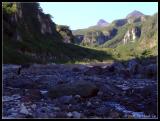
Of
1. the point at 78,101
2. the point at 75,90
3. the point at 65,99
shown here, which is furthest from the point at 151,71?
the point at 65,99

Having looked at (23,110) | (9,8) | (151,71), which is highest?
(9,8)

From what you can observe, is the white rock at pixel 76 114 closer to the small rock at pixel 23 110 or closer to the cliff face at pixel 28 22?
the small rock at pixel 23 110

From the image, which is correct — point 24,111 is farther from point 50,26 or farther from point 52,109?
point 50,26

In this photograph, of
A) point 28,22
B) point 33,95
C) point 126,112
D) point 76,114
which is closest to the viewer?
point 76,114

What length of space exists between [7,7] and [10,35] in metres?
10.6

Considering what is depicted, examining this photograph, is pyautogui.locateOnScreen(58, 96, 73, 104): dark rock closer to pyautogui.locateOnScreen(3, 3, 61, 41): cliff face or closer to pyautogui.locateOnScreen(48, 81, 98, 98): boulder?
pyautogui.locateOnScreen(48, 81, 98, 98): boulder

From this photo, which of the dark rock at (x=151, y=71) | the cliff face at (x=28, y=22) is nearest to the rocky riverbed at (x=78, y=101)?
the dark rock at (x=151, y=71)

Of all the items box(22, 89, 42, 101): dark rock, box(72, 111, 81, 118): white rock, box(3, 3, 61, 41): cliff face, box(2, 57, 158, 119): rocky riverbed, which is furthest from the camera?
box(3, 3, 61, 41): cliff face

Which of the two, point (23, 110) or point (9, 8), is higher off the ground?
point (9, 8)

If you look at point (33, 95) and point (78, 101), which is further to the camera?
point (33, 95)

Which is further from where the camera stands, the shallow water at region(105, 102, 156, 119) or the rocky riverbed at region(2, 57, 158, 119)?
the shallow water at region(105, 102, 156, 119)

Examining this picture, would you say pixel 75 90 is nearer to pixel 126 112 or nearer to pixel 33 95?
pixel 33 95

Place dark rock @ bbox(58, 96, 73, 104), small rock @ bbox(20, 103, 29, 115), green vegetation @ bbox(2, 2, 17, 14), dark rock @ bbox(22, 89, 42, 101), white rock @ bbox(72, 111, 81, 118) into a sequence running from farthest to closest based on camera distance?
green vegetation @ bbox(2, 2, 17, 14) < dark rock @ bbox(22, 89, 42, 101) < dark rock @ bbox(58, 96, 73, 104) < small rock @ bbox(20, 103, 29, 115) < white rock @ bbox(72, 111, 81, 118)

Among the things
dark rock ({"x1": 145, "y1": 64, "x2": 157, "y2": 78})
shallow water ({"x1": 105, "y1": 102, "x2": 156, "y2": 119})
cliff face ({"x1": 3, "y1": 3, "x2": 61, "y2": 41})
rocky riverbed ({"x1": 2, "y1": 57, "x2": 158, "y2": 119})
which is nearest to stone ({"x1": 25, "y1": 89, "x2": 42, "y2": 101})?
rocky riverbed ({"x1": 2, "y1": 57, "x2": 158, "y2": 119})
